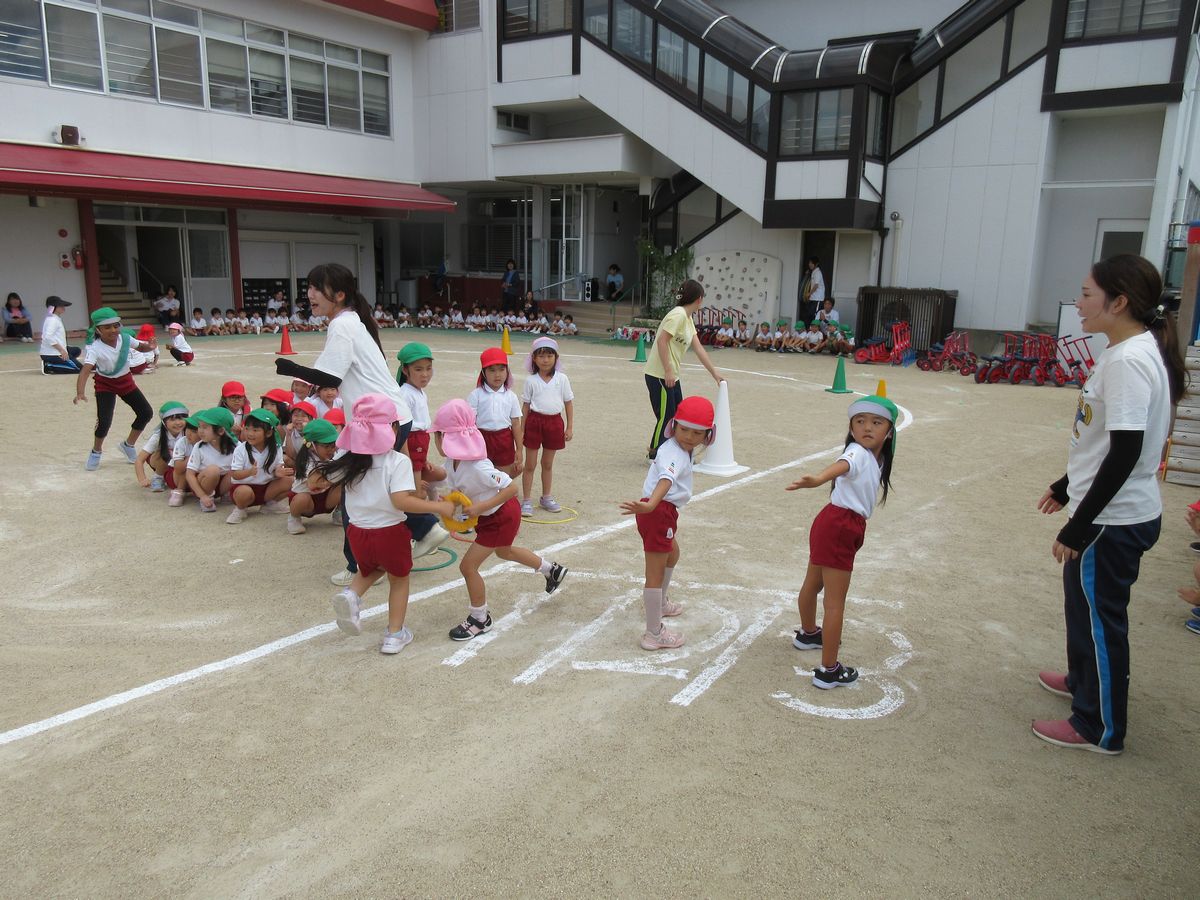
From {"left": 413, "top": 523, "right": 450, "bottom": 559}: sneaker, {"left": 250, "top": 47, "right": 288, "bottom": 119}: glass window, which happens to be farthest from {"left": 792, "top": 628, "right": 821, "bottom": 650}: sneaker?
{"left": 250, "top": 47, "right": 288, "bottom": 119}: glass window

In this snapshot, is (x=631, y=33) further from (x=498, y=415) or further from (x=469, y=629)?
(x=469, y=629)

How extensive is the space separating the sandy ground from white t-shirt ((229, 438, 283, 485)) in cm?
35

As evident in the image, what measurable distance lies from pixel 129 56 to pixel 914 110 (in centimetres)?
1839

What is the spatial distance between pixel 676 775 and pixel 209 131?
23278 mm

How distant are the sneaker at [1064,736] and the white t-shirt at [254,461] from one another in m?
5.75

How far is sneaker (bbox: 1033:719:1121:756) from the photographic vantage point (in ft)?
12.5

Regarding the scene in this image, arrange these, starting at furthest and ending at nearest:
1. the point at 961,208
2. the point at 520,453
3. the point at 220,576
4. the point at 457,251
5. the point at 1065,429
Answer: the point at 457,251, the point at 961,208, the point at 1065,429, the point at 520,453, the point at 220,576

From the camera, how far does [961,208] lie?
19672 mm

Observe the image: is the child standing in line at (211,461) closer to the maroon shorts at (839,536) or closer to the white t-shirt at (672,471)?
the white t-shirt at (672,471)

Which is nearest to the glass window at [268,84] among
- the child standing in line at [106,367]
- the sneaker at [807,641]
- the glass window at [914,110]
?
the glass window at [914,110]

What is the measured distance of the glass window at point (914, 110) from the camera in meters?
20.0

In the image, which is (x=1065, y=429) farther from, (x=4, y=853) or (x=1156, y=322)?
(x=4, y=853)

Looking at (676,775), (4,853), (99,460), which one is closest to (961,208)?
(99,460)

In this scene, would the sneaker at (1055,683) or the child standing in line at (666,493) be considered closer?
the sneaker at (1055,683)
